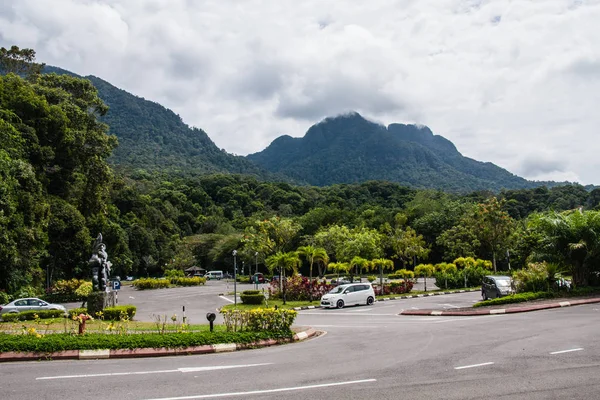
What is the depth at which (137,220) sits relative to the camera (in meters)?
79.1

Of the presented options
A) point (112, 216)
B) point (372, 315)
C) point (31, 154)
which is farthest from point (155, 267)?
point (372, 315)

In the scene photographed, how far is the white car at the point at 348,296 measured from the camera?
2877 centimetres

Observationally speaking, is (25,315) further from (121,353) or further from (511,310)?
(511,310)

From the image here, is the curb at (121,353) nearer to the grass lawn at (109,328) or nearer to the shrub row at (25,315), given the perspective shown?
the grass lawn at (109,328)

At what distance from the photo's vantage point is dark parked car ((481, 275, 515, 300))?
86.5 feet

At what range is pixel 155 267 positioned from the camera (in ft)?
271

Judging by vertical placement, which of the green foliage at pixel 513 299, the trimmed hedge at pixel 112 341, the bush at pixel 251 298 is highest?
the trimmed hedge at pixel 112 341

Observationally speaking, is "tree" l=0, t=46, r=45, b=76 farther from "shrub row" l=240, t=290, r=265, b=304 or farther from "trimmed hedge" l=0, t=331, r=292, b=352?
"trimmed hedge" l=0, t=331, r=292, b=352

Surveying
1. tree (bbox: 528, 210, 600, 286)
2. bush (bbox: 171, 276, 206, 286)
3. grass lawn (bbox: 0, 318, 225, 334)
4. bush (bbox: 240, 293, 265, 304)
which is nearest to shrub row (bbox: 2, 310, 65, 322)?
grass lawn (bbox: 0, 318, 225, 334)

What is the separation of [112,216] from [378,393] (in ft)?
225

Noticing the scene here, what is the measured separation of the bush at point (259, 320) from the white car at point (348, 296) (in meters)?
14.5

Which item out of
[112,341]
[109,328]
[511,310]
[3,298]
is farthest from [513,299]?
[3,298]

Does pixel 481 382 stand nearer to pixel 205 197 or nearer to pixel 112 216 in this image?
pixel 112 216

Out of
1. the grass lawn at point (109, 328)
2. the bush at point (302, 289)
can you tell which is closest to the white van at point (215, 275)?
the bush at point (302, 289)
